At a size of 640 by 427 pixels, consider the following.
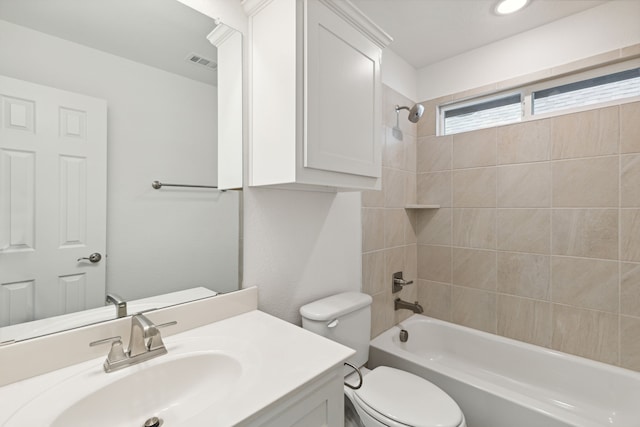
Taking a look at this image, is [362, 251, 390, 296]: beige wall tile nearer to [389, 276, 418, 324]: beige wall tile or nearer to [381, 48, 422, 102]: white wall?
[389, 276, 418, 324]: beige wall tile

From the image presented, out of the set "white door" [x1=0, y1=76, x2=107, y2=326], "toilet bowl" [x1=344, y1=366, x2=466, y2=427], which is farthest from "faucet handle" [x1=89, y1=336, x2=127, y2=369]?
"toilet bowl" [x1=344, y1=366, x2=466, y2=427]

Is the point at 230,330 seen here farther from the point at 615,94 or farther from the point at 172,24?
the point at 615,94

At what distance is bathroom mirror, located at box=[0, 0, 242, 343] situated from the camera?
76 cm

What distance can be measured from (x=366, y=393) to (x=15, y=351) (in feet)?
4.15

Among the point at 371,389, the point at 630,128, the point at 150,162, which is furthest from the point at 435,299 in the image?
the point at 150,162

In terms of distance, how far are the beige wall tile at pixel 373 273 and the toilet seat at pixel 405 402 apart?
21.8 inches

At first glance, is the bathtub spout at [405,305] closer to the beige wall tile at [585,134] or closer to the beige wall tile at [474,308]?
the beige wall tile at [474,308]

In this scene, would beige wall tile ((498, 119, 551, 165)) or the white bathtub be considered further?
beige wall tile ((498, 119, 551, 165))

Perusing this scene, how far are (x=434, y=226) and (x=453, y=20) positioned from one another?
1413mm

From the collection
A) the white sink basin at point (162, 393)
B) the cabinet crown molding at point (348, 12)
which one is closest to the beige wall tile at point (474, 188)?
the cabinet crown molding at point (348, 12)

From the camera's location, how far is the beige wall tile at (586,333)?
1.63 metres

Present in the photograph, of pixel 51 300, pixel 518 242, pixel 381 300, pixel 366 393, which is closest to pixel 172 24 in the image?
pixel 51 300

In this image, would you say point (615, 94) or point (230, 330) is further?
point (615, 94)

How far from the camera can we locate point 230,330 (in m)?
1.05
